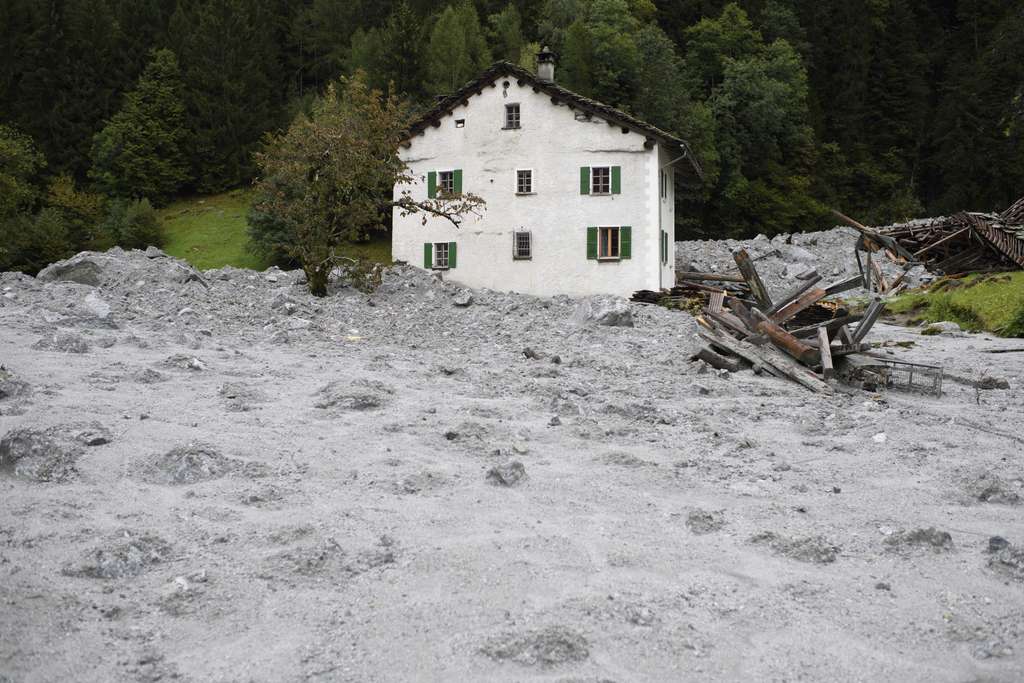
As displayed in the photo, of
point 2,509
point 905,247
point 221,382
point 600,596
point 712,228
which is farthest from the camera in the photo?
point 712,228

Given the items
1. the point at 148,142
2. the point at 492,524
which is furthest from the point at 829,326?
the point at 148,142

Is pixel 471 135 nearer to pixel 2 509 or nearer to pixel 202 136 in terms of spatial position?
pixel 2 509

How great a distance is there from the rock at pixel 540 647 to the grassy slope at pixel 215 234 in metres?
36.6

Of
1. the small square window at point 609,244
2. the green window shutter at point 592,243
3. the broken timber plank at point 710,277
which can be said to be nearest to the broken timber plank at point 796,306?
the small square window at point 609,244

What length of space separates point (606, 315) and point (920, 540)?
49.0ft

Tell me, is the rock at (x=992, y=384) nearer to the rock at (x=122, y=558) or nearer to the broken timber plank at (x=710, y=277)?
the rock at (x=122, y=558)

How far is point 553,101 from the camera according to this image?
31422 mm

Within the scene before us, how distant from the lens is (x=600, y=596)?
6.43 meters

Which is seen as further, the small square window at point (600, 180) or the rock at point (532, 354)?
the small square window at point (600, 180)

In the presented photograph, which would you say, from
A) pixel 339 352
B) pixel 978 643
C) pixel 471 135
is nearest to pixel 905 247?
pixel 471 135

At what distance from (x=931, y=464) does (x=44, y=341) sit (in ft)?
44.5

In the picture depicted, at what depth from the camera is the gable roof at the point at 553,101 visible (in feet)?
100

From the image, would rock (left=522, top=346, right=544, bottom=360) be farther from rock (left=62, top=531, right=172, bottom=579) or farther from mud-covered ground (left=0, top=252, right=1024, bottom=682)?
rock (left=62, top=531, right=172, bottom=579)

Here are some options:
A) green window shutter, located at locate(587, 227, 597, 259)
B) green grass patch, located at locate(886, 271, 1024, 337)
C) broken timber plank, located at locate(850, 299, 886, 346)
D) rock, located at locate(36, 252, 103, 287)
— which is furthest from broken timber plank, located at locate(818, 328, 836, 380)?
rock, located at locate(36, 252, 103, 287)
